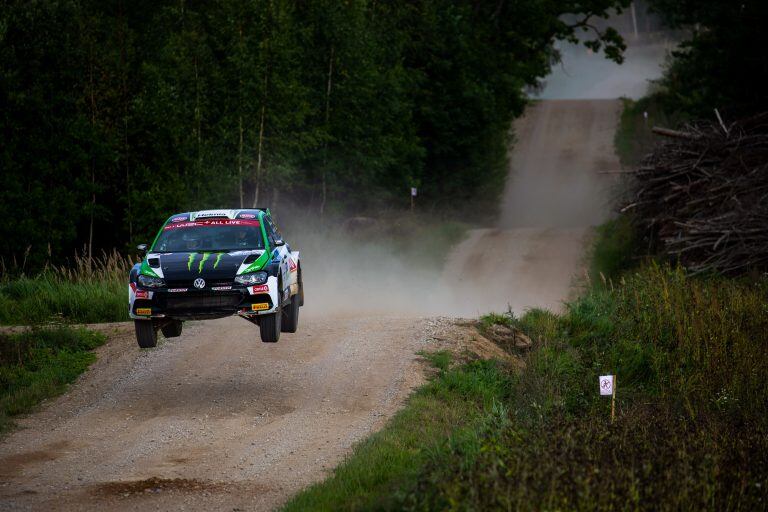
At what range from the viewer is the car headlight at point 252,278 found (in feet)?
45.8

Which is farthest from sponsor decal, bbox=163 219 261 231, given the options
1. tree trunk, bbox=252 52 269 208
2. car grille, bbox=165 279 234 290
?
tree trunk, bbox=252 52 269 208

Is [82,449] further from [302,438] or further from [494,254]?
[494,254]

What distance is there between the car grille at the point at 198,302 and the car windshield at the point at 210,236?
137 cm

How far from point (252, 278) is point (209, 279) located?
592 millimetres

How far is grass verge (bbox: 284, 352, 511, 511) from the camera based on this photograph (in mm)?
9570

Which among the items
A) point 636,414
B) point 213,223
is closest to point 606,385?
point 636,414

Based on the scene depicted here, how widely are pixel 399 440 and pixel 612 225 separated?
2371 cm

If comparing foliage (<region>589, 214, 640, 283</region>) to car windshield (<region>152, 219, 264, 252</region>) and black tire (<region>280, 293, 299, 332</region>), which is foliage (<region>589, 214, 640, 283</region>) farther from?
car windshield (<region>152, 219, 264, 252</region>)

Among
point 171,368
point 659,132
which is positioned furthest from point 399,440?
point 659,132

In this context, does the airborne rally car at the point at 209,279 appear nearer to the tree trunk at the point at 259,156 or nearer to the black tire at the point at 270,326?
the black tire at the point at 270,326

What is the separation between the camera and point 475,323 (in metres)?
18.6

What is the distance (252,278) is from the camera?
14.0m

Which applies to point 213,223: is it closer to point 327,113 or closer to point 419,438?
point 419,438

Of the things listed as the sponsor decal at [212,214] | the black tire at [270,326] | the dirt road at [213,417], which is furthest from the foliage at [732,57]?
the black tire at [270,326]
